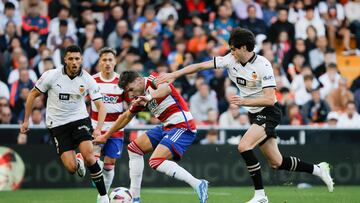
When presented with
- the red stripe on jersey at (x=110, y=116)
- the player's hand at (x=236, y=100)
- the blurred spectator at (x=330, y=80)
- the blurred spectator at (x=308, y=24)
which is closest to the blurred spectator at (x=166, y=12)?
the blurred spectator at (x=308, y=24)

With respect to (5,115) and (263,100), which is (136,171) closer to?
(263,100)

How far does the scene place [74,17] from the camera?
78.0ft

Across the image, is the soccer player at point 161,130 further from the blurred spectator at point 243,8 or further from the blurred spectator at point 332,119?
the blurred spectator at point 243,8

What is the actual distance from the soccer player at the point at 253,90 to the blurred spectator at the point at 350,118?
7760mm

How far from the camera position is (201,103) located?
21766 mm

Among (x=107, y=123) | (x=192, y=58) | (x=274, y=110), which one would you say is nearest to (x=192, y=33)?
(x=192, y=58)

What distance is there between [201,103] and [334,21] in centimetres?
544

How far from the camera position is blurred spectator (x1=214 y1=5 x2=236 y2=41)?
950 inches

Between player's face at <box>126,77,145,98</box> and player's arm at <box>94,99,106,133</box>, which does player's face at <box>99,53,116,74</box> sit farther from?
player's face at <box>126,77,145,98</box>


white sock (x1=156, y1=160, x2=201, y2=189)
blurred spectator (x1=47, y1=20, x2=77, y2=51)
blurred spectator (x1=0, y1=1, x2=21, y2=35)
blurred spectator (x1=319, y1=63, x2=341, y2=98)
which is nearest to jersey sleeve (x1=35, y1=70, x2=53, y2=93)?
white sock (x1=156, y1=160, x2=201, y2=189)

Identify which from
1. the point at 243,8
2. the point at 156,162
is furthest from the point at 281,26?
the point at 156,162

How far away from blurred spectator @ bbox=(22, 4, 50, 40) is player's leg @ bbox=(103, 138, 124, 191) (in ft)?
23.1

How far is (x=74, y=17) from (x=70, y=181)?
5.23 meters

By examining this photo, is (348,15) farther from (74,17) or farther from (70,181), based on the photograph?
(70,181)
